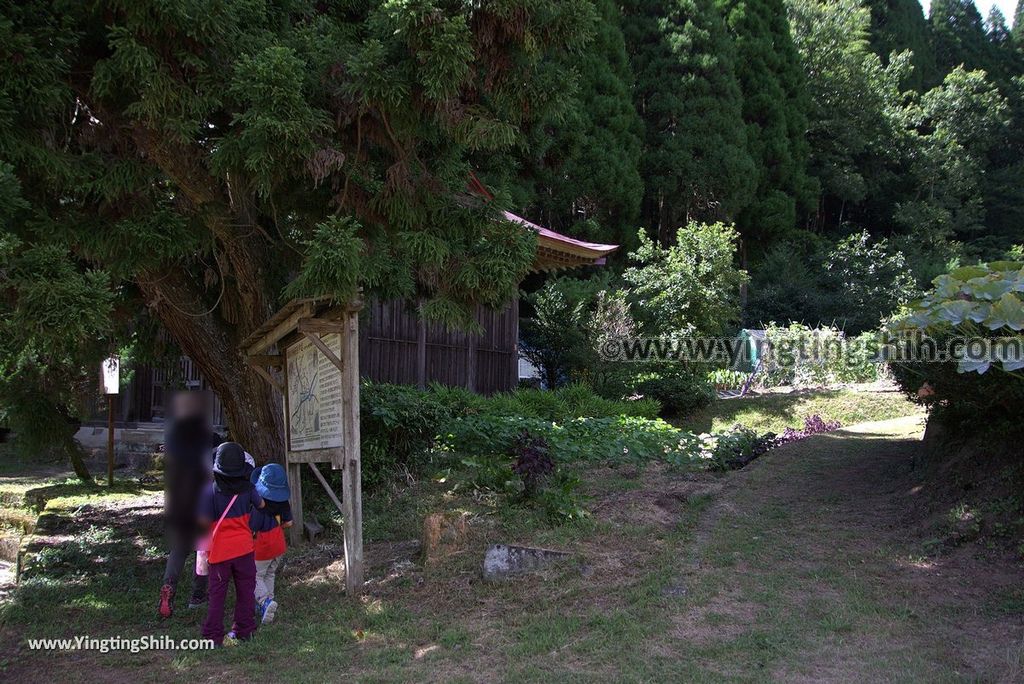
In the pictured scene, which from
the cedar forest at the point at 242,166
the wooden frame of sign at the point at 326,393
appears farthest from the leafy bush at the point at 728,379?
the wooden frame of sign at the point at 326,393

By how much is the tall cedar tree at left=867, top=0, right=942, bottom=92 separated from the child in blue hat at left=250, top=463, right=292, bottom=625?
3641cm

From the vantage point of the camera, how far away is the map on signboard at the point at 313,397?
642 centimetres

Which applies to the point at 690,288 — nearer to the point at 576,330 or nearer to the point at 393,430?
the point at 576,330

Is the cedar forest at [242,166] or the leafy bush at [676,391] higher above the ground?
the cedar forest at [242,166]

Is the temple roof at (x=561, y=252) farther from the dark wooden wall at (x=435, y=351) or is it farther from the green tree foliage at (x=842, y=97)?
the green tree foliage at (x=842, y=97)

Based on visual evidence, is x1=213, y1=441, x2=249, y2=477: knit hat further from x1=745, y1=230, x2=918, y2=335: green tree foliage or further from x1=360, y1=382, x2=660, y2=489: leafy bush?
A: x1=745, y1=230, x2=918, y2=335: green tree foliage

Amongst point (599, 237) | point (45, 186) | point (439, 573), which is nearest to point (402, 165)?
point (45, 186)

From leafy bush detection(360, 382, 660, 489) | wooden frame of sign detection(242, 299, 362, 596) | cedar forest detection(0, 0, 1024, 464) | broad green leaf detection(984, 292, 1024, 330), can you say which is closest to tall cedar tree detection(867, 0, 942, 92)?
cedar forest detection(0, 0, 1024, 464)

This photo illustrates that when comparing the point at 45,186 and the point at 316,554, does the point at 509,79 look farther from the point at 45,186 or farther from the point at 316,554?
the point at 316,554

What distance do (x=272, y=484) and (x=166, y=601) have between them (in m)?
1.30

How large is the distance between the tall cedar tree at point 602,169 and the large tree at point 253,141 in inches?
579

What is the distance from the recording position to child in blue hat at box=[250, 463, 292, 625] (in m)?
5.73

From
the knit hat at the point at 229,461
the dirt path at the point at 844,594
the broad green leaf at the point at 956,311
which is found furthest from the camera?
the knit hat at the point at 229,461

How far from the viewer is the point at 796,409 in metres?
15.5
